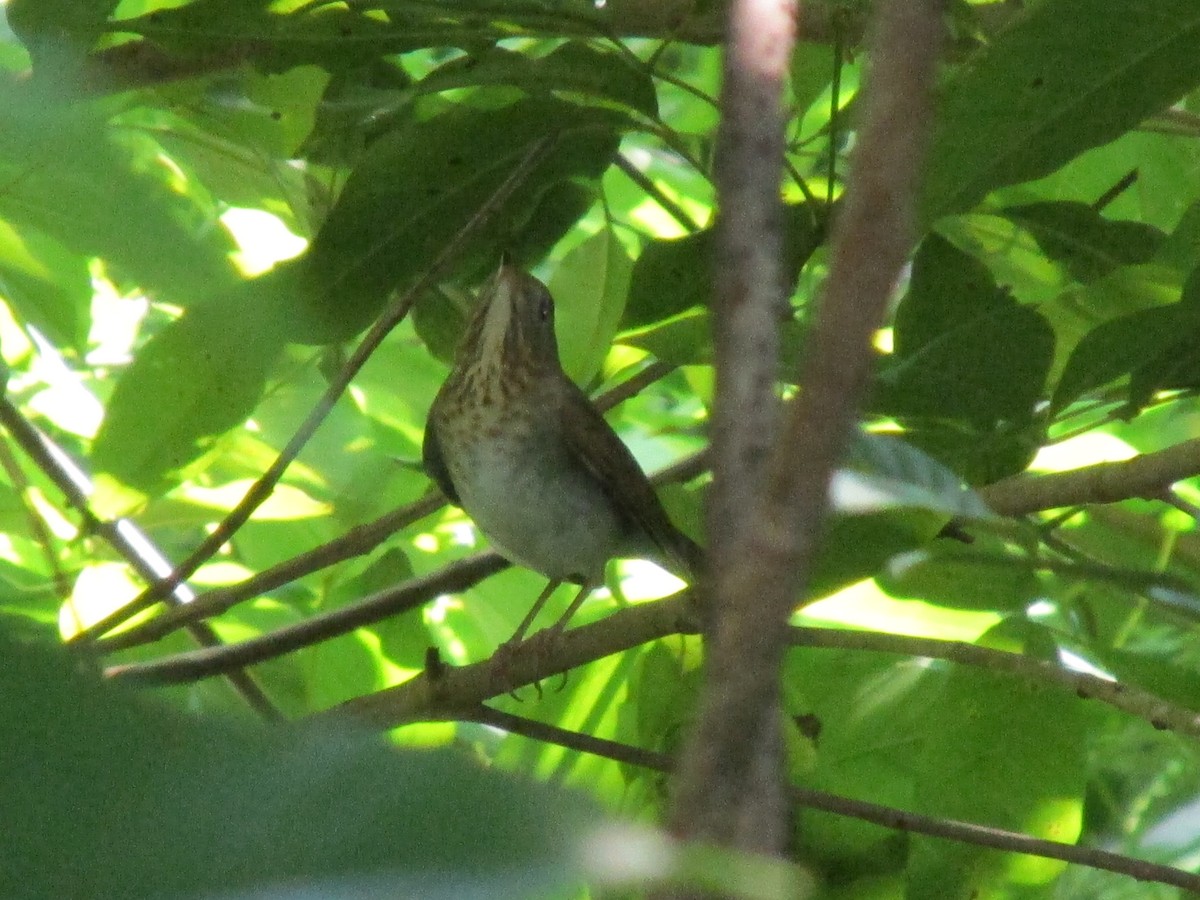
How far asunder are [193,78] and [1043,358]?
1.14 m

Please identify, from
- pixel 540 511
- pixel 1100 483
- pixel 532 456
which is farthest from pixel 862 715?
pixel 532 456

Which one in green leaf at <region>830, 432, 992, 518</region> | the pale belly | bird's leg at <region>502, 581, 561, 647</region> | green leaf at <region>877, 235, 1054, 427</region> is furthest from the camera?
the pale belly

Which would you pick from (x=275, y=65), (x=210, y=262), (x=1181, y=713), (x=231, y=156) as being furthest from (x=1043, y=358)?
(x=210, y=262)

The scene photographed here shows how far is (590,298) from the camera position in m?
2.27

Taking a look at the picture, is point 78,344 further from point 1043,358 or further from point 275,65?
point 1043,358

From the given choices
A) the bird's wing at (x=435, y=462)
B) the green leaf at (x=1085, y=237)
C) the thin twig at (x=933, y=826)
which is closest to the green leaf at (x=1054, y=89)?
the green leaf at (x=1085, y=237)

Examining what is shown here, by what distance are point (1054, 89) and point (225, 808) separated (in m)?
1.13

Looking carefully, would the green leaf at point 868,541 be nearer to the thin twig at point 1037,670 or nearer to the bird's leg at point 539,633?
the thin twig at point 1037,670

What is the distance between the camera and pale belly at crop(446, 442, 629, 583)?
2.70 meters

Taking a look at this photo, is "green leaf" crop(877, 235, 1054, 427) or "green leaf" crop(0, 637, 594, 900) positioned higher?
"green leaf" crop(877, 235, 1054, 427)

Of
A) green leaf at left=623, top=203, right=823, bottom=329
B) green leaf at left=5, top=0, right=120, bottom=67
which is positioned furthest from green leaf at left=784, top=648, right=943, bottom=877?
green leaf at left=5, top=0, right=120, bottom=67

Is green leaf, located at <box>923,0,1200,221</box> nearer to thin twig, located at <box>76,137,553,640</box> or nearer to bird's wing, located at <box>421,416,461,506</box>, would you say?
thin twig, located at <box>76,137,553,640</box>

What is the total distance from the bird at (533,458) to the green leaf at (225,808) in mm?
2106

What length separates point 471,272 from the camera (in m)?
2.39
